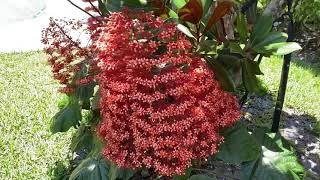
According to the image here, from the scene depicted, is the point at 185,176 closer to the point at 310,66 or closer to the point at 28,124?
the point at 28,124

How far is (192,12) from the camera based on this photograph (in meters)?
2.27

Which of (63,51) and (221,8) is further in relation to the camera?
(63,51)

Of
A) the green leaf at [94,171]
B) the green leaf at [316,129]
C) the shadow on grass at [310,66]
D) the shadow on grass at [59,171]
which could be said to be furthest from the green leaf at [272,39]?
the shadow on grass at [310,66]

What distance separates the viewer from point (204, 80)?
2.23m

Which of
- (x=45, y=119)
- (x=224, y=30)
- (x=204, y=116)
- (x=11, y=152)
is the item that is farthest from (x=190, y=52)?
(x=45, y=119)

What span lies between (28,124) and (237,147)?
250cm

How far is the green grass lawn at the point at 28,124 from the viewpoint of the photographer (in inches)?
149

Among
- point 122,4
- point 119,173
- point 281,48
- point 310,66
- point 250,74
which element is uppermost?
Answer: point 122,4

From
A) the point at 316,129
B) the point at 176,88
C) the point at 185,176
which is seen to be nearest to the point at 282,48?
the point at 176,88

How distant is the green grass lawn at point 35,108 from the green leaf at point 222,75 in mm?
1689

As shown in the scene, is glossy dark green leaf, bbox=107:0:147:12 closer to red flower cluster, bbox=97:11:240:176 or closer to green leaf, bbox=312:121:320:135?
red flower cluster, bbox=97:11:240:176

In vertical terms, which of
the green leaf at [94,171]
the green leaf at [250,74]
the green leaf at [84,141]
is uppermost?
the green leaf at [250,74]

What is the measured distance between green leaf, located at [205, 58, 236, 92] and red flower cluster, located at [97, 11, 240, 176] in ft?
0.37

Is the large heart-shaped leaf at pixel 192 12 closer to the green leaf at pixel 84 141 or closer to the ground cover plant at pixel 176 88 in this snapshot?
the ground cover plant at pixel 176 88
